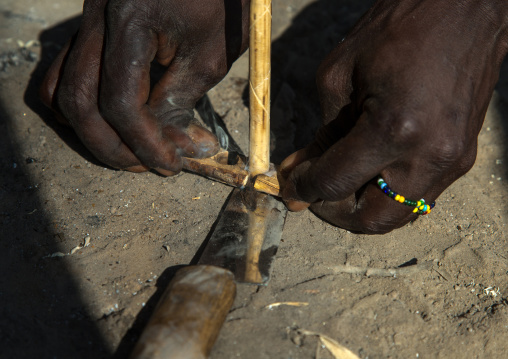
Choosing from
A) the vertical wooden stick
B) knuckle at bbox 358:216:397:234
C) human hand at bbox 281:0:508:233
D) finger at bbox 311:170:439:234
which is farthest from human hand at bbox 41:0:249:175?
knuckle at bbox 358:216:397:234

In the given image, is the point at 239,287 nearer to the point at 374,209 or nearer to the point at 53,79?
the point at 374,209

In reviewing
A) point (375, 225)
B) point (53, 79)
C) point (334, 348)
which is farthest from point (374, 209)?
point (53, 79)

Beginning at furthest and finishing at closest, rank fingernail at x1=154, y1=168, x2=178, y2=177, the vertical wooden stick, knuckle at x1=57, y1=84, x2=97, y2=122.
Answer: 1. fingernail at x1=154, y1=168, x2=178, y2=177
2. knuckle at x1=57, y1=84, x2=97, y2=122
3. the vertical wooden stick

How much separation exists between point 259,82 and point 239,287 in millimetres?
Result: 970

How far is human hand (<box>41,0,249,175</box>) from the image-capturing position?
91.5 inches

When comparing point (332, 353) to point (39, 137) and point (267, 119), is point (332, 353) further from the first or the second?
point (39, 137)

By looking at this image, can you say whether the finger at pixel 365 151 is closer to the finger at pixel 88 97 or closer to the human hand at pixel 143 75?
the human hand at pixel 143 75

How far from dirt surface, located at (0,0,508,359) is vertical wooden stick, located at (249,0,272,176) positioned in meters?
0.32

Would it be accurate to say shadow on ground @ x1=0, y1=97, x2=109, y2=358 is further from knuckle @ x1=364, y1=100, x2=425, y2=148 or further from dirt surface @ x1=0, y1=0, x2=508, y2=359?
knuckle @ x1=364, y1=100, x2=425, y2=148

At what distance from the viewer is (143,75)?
91.6 inches

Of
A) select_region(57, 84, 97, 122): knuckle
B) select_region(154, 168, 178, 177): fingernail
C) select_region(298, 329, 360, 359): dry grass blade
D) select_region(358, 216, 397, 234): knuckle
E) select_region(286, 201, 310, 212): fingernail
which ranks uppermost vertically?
select_region(57, 84, 97, 122): knuckle

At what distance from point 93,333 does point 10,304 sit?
0.40m

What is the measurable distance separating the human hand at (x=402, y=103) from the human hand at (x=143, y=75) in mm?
600

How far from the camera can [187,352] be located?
70.9 inches
